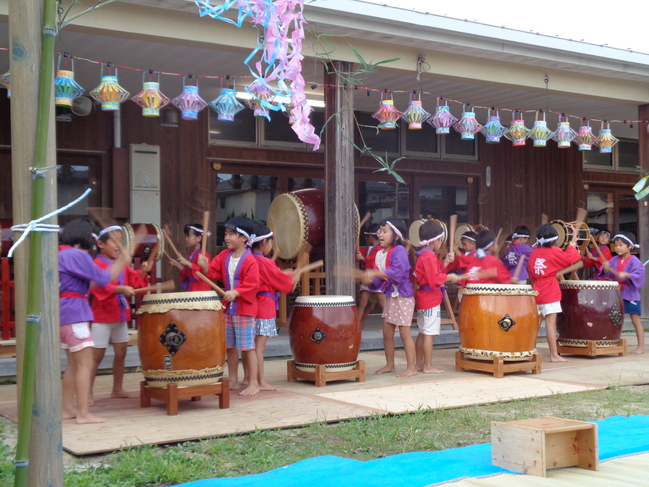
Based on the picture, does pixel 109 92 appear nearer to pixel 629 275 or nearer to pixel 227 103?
pixel 227 103

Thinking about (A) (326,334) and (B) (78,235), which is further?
(A) (326,334)

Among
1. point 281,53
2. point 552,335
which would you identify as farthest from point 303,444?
point 552,335

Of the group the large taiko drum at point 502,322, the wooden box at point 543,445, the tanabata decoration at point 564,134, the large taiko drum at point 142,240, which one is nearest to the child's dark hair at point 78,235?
the wooden box at point 543,445

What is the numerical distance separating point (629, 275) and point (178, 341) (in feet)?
15.9

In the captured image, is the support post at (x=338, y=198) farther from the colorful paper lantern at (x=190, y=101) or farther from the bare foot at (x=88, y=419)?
the bare foot at (x=88, y=419)

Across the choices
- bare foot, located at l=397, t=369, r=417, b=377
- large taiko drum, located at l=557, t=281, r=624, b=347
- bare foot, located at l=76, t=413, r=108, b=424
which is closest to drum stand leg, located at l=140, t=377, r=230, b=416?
bare foot, located at l=76, t=413, r=108, b=424

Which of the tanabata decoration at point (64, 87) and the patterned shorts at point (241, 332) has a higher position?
the tanabata decoration at point (64, 87)

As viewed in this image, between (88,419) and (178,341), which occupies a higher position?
(178,341)

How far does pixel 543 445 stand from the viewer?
3.16 meters

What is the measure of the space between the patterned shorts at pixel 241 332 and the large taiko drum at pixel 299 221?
2375mm

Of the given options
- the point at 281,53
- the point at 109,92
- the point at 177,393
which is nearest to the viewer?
the point at 281,53

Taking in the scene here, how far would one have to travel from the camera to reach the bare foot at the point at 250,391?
518 centimetres

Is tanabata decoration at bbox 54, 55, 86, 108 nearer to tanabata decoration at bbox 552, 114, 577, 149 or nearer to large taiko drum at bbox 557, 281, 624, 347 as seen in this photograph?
large taiko drum at bbox 557, 281, 624, 347

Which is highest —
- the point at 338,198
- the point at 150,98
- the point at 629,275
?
the point at 150,98
